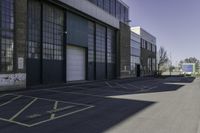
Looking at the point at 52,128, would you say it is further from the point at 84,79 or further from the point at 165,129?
the point at 84,79

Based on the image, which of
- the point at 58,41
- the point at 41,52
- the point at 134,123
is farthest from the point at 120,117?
the point at 58,41

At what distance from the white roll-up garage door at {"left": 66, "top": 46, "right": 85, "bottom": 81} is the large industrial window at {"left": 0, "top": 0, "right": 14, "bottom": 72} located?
459 inches

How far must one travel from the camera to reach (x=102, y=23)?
42438mm

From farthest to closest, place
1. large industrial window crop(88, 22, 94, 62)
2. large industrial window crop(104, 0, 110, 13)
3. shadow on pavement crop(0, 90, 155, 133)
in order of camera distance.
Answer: large industrial window crop(104, 0, 110, 13), large industrial window crop(88, 22, 94, 62), shadow on pavement crop(0, 90, 155, 133)

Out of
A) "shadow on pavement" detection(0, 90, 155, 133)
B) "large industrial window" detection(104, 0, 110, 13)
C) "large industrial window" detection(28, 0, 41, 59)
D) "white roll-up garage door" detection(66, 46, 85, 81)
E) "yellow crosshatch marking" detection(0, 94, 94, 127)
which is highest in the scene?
"large industrial window" detection(104, 0, 110, 13)

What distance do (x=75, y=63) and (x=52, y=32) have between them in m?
6.51

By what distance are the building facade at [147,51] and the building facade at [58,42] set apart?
19328mm

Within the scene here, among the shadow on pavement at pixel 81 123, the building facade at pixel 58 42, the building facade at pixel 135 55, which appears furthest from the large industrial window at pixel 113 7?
the shadow on pavement at pixel 81 123

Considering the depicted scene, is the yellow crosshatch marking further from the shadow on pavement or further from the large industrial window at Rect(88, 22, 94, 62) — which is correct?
the large industrial window at Rect(88, 22, 94, 62)

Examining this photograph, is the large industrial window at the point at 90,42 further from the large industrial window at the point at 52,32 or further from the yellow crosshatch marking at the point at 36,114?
the yellow crosshatch marking at the point at 36,114

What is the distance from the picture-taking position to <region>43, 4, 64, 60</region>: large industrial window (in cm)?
2828

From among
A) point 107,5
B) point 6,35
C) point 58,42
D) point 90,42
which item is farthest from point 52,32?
point 107,5

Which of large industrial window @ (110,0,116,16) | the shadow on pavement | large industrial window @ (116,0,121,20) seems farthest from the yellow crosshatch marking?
large industrial window @ (116,0,121,20)

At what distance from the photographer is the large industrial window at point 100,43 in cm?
4125
